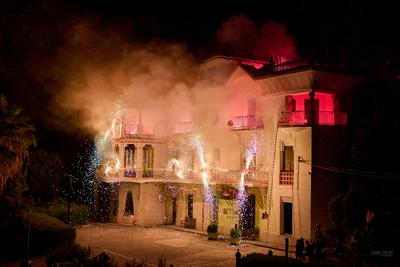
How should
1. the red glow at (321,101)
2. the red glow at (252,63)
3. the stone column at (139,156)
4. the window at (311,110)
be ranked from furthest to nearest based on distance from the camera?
the stone column at (139,156), the red glow at (252,63), the red glow at (321,101), the window at (311,110)

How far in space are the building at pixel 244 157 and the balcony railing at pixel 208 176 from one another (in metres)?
0.07

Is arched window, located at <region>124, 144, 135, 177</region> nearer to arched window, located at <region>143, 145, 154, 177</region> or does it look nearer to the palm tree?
arched window, located at <region>143, 145, 154, 177</region>

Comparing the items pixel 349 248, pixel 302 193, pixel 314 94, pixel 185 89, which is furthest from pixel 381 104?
pixel 185 89

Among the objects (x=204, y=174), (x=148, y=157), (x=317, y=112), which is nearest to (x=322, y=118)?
(x=317, y=112)

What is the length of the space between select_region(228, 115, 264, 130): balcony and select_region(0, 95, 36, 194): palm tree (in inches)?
494

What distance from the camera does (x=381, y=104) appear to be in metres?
30.0

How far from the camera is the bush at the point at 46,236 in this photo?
2684 cm

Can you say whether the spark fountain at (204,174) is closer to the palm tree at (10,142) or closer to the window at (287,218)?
the window at (287,218)

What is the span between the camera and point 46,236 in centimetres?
2708

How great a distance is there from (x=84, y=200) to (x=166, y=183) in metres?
9.09

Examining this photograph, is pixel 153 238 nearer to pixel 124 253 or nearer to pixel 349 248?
pixel 124 253

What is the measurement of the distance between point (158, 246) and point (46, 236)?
6.28 m

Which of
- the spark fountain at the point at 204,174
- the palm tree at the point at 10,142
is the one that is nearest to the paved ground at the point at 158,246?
the spark fountain at the point at 204,174

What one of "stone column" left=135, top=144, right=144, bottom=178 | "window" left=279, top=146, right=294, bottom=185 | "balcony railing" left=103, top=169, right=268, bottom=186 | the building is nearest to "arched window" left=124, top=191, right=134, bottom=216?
the building
